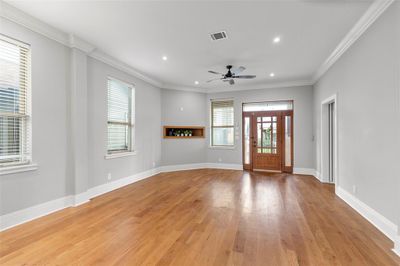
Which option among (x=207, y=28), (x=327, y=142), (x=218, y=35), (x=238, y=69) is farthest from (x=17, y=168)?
(x=327, y=142)

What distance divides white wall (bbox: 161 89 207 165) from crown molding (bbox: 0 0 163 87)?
2.30m

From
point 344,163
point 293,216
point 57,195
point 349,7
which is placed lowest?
point 293,216

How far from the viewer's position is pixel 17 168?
2.73 metres

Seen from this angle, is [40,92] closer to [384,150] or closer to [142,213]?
[142,213]

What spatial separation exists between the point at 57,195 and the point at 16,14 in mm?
2854

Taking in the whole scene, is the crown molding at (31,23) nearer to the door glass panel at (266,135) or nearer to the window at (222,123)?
the window at (222,123)

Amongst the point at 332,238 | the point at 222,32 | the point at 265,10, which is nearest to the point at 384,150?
the point at 332,238

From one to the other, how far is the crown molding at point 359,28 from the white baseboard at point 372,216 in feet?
9.01

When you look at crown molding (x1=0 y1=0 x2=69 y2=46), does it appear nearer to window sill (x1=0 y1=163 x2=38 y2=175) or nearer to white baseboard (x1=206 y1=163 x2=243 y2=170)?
window sill (x1=0 y1=163 x2=38 y2=175)

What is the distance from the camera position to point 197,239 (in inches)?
92.4

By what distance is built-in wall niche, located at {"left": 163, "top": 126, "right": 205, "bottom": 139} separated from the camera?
675 centimetres

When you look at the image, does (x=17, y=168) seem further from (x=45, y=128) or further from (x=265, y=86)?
(x=265, y=86)

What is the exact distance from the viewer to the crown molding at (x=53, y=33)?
2.65 m

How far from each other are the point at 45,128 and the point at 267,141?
240 inches
